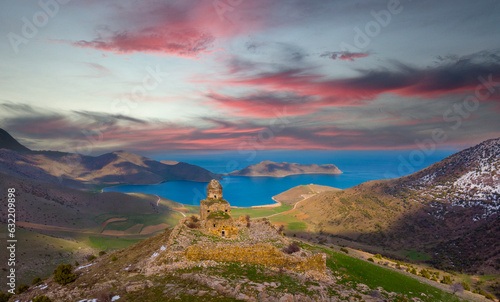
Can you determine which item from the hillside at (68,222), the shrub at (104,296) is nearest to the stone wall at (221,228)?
the shrub at (104,296)

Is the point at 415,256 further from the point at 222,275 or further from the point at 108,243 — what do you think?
the point at 108,243

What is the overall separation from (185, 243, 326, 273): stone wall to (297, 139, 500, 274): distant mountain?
52752 millimetres

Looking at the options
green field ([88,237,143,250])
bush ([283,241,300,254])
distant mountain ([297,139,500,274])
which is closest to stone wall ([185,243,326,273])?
bush ([283,241,300,254])

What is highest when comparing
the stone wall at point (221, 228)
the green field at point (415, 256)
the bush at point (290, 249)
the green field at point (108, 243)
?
the stone wall at point (221, 228)

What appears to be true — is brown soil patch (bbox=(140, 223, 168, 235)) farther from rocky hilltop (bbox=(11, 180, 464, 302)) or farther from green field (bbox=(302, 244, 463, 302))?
green field (bbox=(302, 244, 463, 302))

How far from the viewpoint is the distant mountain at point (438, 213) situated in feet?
187

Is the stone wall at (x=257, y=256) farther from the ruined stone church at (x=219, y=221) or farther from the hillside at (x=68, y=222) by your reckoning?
the hillside at (x=68, y=222)

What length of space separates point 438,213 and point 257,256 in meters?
80.8

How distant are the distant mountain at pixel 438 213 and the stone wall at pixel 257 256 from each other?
52.8m

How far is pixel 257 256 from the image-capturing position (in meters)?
20.4

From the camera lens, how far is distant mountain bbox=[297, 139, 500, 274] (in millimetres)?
57125

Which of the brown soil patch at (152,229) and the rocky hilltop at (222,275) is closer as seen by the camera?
the rocky hilltop at (222,275)

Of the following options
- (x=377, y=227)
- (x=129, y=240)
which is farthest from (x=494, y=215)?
(x=129, y=240)

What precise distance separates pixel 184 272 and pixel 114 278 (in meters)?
5.75
